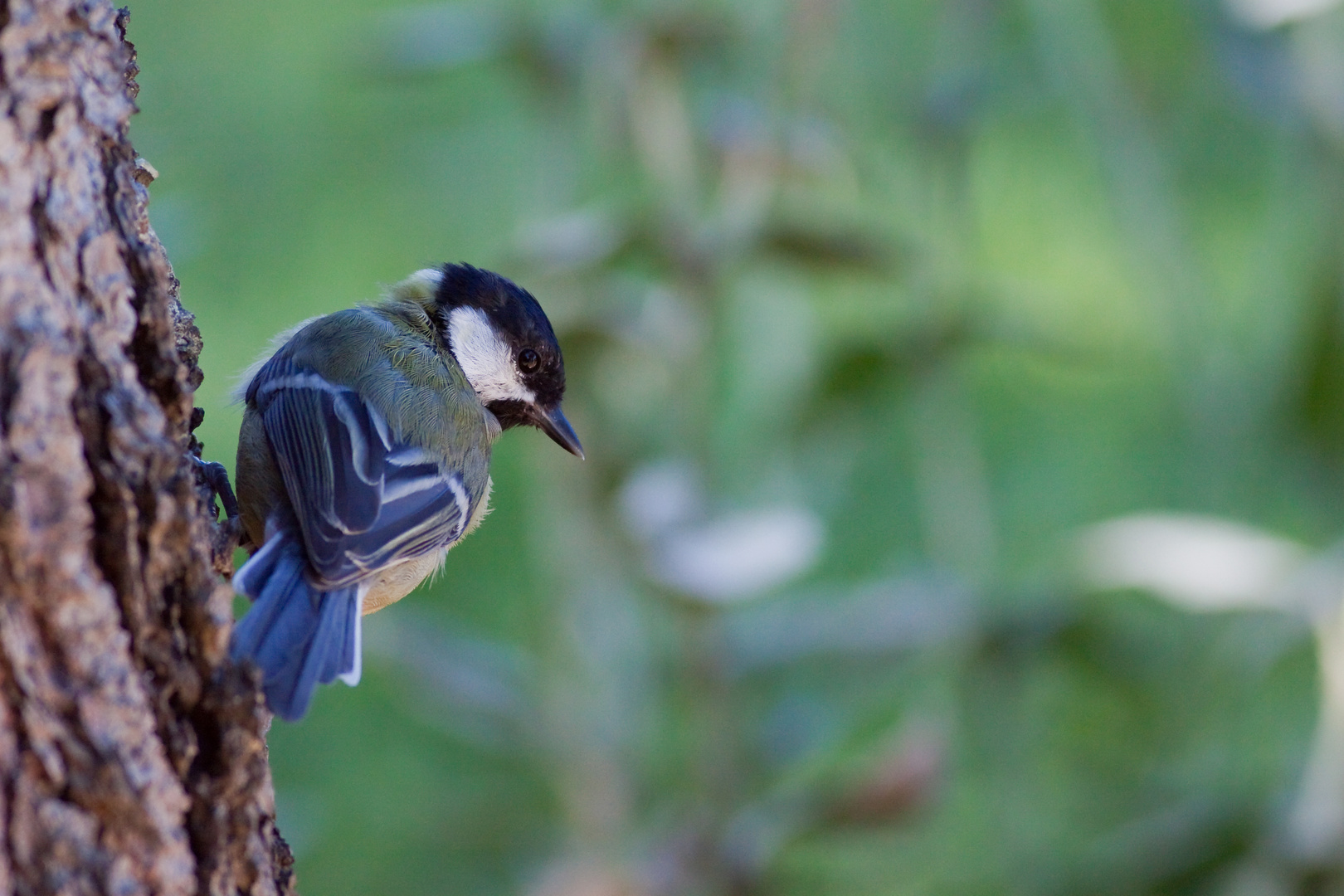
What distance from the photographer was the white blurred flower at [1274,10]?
1.67 m

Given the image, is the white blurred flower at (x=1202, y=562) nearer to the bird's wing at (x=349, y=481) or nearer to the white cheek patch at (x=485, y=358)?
the white cheek patch at (x=485, y=358)

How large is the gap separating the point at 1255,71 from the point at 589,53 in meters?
0.93

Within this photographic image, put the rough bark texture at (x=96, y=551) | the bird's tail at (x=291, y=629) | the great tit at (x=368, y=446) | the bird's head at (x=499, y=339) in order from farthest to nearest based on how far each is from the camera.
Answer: the bird's head at (x=499, y=339)
the great tit at (x=368, y=446)
the bird's tail at (x=291, y=629)
the rough bark texture at (x=96, y=551)

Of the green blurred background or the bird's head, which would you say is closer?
the bird's head

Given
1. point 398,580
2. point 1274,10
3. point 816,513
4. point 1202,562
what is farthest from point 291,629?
point 816,513

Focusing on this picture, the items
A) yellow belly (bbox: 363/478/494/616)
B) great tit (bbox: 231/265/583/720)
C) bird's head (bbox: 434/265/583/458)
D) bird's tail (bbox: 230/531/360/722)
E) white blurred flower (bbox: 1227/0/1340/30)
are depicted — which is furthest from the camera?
white blurred flower (bbox: 1227/0/1340/30)

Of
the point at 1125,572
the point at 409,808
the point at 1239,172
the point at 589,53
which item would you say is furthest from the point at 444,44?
the point at 1239,172

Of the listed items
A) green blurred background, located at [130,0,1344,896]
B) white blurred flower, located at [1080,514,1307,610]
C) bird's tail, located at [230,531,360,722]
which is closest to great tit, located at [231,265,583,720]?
bird's tail, located at [230,531,360,722]

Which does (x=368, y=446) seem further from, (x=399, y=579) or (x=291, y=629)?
(x=291, y=629)

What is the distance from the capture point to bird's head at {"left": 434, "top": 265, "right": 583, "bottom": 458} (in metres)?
1.51

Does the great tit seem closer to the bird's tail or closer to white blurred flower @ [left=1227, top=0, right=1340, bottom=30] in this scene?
the bird's tail

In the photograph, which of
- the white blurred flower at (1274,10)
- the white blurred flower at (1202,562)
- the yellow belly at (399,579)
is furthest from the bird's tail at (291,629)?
the white blurred flower at (1274,10)

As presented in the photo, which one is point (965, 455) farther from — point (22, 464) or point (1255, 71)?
point (22, 464)

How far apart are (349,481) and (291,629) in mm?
214
